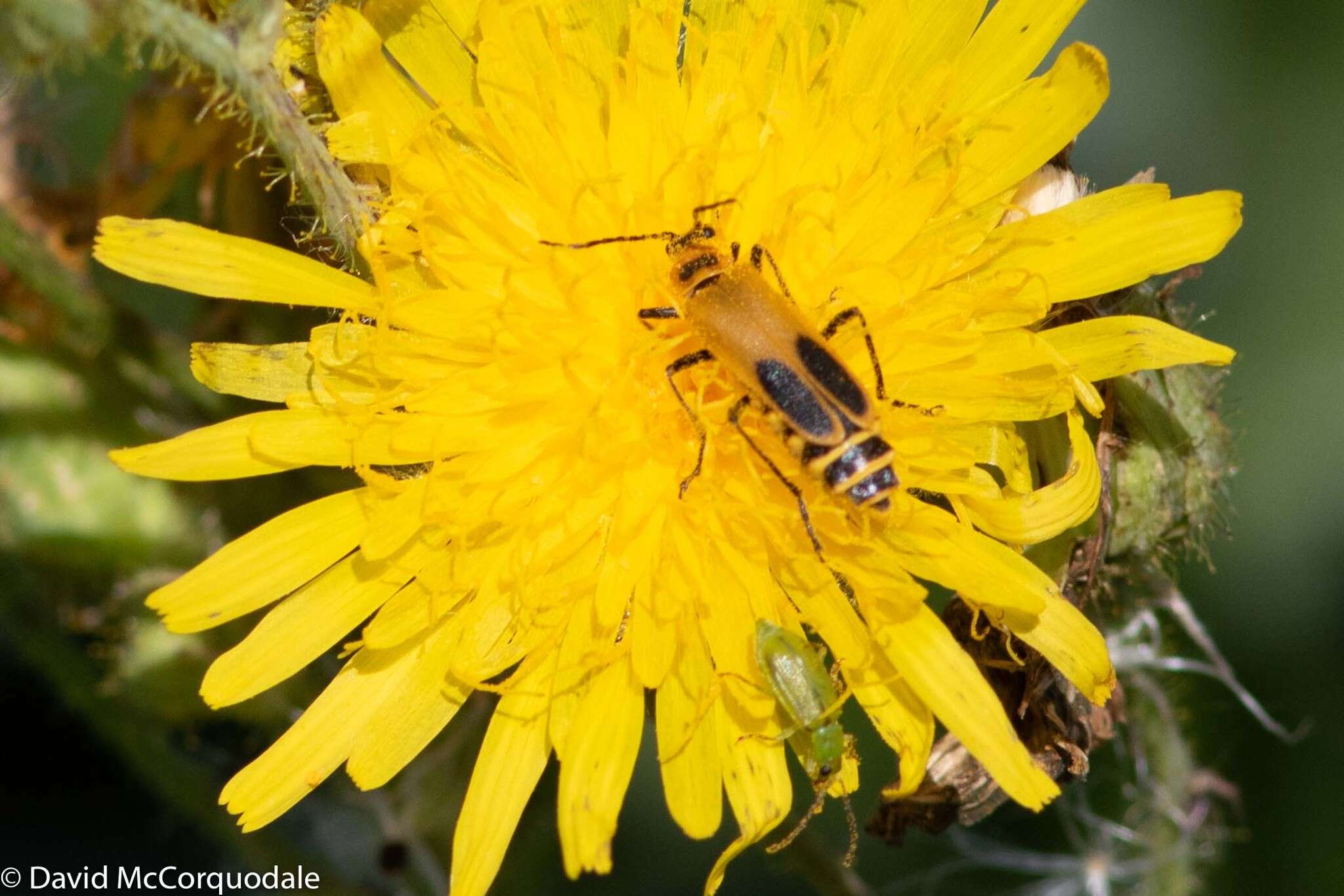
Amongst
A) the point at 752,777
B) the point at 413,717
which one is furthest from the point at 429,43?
the point at 752,777

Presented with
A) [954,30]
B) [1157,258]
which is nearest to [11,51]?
[954,30]

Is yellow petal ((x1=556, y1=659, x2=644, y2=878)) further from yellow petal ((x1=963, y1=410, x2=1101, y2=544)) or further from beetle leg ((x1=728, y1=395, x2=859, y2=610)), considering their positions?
yellow petal ((x1=963, y1=410, x2=1101, y2=544))

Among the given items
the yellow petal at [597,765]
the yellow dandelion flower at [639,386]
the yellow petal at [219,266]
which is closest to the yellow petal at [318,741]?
the yellow dandelion flower at [639,386]

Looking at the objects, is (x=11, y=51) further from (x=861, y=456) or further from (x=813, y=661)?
(x=813, y=661)

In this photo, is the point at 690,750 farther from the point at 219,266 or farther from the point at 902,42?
the point at 902,42

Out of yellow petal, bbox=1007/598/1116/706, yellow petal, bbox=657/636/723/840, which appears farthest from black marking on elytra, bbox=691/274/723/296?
yellow petal, bbox=1007/598/1116/706
